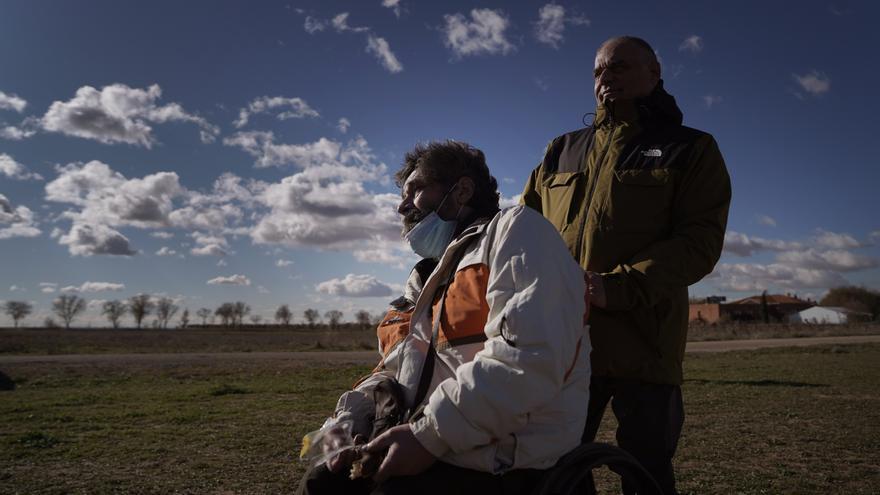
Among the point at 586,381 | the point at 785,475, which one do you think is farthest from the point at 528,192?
the point at 785,475

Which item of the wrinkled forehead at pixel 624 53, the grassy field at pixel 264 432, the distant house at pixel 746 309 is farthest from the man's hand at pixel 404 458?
the distant house at pixel 746 309

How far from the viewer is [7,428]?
788 centimetres

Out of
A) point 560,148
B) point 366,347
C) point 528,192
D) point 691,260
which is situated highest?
point 560,148

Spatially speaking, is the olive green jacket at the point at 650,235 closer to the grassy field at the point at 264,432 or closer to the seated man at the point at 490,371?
the seated man at the point at 490,371

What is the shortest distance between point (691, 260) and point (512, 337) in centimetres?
88

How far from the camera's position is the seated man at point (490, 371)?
168cm

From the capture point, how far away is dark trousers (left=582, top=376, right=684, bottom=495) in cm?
222

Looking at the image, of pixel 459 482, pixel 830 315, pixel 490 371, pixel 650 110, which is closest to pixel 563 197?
pixel 650 110

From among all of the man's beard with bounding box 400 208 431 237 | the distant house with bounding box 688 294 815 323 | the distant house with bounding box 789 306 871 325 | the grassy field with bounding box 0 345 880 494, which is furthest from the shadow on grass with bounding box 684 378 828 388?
the distant house with bounding box 789 306 871 325

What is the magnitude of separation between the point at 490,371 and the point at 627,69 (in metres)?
1.47

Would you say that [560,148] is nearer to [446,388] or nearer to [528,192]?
[528,192]

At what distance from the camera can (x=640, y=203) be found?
89.4 inches

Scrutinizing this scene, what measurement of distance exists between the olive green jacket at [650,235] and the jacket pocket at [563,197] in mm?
38

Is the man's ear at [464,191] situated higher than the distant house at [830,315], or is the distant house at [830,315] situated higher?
the man's ear at [464,191]
